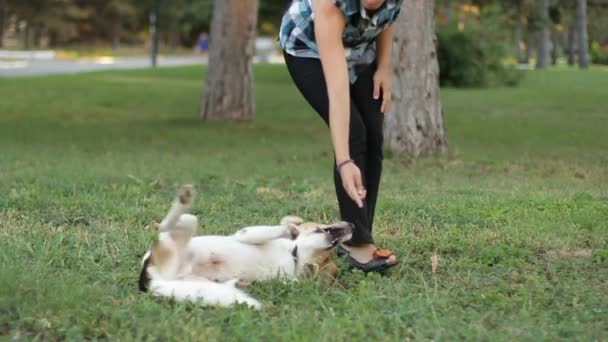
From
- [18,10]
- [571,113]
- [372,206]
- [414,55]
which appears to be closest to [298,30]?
[372,206]

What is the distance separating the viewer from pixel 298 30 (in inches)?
179

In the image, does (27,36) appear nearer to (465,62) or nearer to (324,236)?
(465,62)

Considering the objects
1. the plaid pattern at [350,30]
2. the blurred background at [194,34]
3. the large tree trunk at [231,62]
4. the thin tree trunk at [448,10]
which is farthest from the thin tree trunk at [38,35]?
the plaid pattern at [350,30]

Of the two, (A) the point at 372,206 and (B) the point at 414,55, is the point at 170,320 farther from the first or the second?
(B) the point at 414,55

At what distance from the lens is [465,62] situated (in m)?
27.4

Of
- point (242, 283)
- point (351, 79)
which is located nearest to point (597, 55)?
point (351, 79)

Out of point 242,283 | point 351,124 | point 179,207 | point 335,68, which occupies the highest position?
point 335,68

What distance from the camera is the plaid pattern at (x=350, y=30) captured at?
4296 millimetres

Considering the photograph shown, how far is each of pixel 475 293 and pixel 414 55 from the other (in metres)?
6.68

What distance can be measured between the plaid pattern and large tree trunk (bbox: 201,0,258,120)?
425 inches

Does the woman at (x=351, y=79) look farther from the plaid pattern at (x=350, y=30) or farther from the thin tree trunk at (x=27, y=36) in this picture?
the thin tree trunk at (x=27, y=36)

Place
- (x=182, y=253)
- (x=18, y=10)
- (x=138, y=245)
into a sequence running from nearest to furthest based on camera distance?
1. (x=182, y=253)
2. (x=138, y=245)
3. (x=18, y=10)

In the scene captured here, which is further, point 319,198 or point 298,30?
point 319,198

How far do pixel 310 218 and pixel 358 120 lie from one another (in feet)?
6.39
